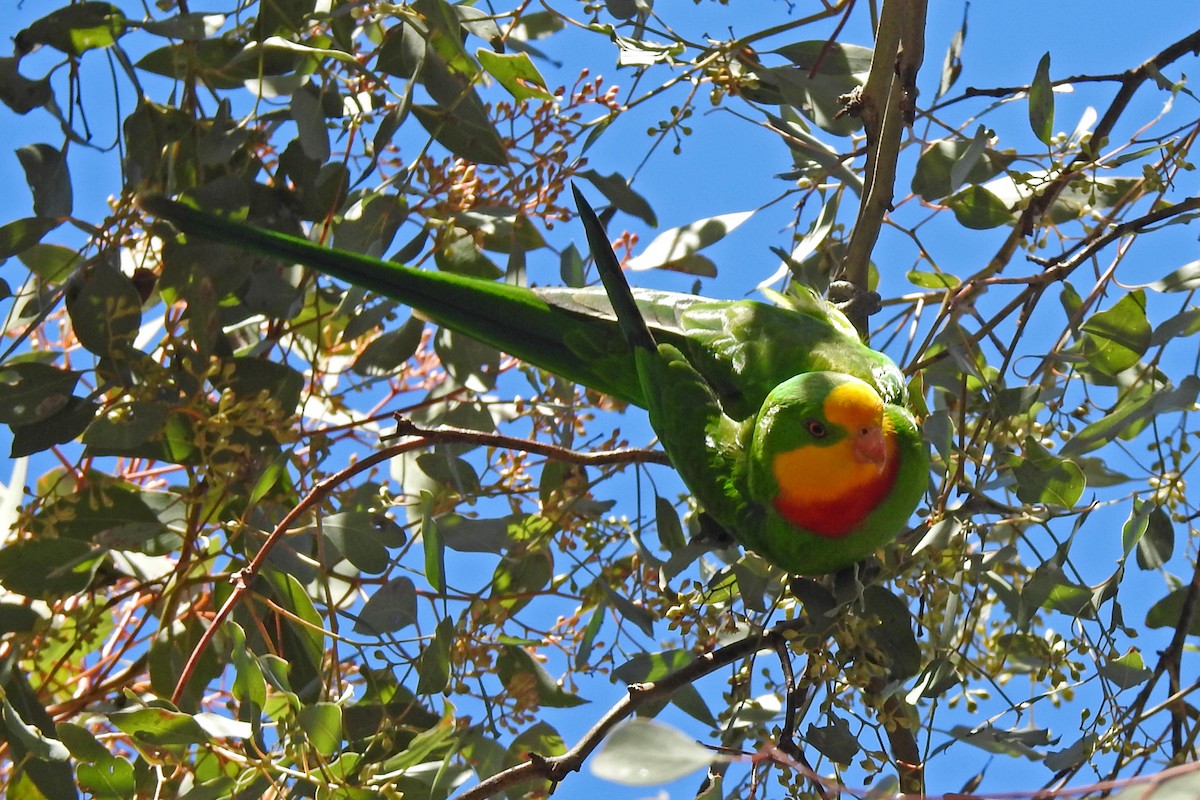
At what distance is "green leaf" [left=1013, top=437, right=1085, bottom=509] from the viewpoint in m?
0.97

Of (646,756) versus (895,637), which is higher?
(895,637)

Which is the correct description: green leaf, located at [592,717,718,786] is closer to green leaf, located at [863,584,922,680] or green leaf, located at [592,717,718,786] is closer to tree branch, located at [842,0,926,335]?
green leaf, located at [863,584,922,680]

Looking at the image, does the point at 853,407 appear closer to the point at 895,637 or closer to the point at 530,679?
the point at 895,637

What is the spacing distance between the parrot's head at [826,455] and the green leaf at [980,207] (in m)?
0.26

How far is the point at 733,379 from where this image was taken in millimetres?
1277

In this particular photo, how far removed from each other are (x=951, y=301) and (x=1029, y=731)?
407 mm

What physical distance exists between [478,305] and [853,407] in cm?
43

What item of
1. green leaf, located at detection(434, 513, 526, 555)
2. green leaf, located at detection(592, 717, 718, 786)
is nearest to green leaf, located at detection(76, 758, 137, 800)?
green leaf, located at detection(434, 513, 526, 555)

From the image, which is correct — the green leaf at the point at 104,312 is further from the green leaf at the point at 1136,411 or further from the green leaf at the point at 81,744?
the green leaf at the point at 1136,411

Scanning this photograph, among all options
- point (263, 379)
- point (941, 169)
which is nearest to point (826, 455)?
point (941, 169)

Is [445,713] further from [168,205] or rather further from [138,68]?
[138,68]

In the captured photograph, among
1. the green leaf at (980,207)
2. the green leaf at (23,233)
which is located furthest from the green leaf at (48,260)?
the green leaf at (980,207)

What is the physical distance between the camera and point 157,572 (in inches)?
50.9

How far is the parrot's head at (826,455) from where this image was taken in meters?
1.06
